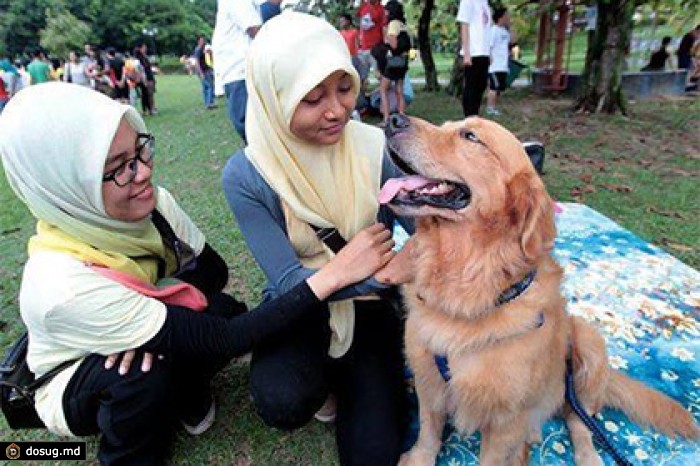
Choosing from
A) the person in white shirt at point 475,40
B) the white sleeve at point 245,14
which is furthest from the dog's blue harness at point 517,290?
the person in white shirt at point 475,40

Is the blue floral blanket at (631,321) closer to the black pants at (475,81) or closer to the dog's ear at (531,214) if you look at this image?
the dog's ear at (531,214)

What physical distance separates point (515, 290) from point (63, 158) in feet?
5.34

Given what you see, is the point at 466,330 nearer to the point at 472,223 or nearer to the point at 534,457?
the point at 472,223

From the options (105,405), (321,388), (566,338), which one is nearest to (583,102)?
(566,338)

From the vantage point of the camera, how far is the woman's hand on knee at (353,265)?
5.94 feet

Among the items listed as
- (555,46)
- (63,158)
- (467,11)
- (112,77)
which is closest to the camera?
(63,158)

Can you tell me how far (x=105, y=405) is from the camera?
68.6 inches

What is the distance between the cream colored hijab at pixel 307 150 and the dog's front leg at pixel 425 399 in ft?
1.05

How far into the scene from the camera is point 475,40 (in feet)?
22.2

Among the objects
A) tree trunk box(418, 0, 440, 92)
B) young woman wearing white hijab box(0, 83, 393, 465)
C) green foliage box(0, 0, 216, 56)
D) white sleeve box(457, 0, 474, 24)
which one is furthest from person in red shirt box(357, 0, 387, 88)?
green foliage box(0, 0, 216, 56)

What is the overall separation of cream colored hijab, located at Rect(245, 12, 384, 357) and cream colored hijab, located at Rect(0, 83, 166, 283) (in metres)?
0.52

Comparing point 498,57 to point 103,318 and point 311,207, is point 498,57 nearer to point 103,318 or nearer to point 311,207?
point 311,207

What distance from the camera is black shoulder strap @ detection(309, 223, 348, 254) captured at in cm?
201

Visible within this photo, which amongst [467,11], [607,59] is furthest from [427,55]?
[467,11]
